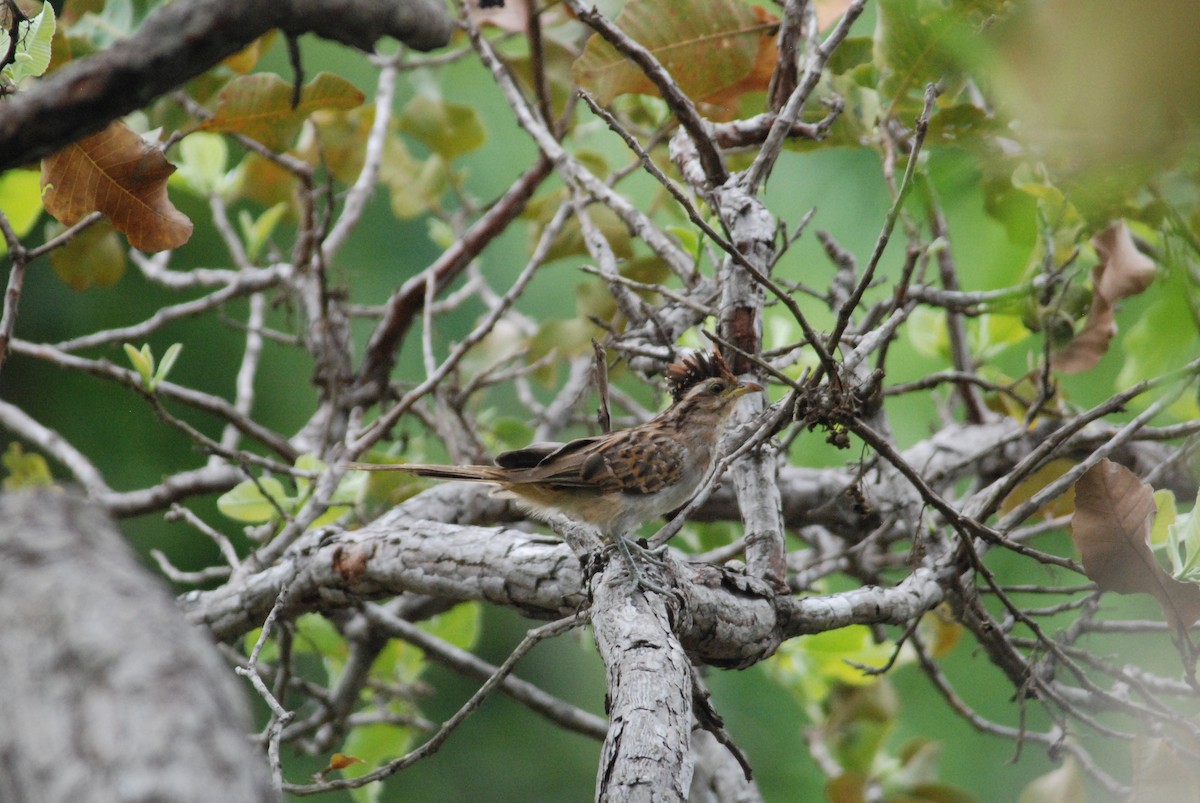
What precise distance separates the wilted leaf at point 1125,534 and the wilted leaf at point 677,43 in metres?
1.09

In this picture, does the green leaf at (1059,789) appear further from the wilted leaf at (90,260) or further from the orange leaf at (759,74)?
the wilted leaf at (90,260)

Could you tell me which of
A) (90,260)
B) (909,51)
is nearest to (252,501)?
(90,260)

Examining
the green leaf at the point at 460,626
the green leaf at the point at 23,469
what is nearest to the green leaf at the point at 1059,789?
the green leaf at the point at 460,626

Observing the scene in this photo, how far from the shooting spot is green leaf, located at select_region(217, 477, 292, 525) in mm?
2129

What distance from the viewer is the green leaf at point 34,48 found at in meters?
1.69

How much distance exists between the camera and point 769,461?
1.82 meters

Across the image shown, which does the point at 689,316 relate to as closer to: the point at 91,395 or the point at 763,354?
the point at 763,354

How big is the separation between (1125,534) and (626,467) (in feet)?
3.07

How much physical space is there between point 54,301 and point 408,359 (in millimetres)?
1523

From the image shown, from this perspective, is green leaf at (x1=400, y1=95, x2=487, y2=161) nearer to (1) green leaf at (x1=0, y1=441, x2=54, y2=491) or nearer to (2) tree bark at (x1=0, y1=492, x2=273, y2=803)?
(1) green leaf at (x1=0, y1=441, x2=54, y2=491)

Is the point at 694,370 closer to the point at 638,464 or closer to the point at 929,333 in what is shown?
the point at 638,464

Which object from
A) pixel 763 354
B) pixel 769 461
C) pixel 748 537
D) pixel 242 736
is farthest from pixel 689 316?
pixel 242 736

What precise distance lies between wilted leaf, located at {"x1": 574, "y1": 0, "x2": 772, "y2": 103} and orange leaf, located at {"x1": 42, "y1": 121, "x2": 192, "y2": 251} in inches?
31.9

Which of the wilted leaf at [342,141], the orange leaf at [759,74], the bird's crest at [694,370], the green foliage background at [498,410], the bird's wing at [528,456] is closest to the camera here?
the bird's crest at [694,370]
